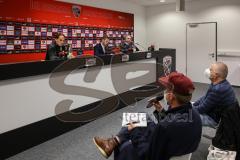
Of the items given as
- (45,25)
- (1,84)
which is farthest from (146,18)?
(1,84)

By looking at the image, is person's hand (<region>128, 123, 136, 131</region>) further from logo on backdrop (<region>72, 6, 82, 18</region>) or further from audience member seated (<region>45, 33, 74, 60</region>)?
logo on backdrop (<region>72, 6, 82, 18</region>)

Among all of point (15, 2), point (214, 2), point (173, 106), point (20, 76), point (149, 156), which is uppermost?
point (214, 2)

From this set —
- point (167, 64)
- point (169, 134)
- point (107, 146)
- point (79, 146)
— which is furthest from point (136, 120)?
point (167, 64)

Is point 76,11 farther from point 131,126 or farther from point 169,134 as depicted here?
point 169,134

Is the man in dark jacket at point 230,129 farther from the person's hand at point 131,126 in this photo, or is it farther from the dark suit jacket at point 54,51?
the dark suit jacket at point 54,51

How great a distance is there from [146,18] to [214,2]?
248cm

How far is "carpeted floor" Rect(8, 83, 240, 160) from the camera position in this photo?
2.92m

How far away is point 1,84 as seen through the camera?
9.11ft

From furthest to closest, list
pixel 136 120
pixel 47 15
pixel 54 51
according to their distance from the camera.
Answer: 1. pixel 47 15
2. pixel 54 51
3. pixel 136 120

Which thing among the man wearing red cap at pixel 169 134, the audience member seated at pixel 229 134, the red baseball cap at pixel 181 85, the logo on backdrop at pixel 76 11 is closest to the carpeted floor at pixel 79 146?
the audience member seated at pixel 229 134

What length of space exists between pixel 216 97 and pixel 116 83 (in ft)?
7.96

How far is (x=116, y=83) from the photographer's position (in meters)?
4.67

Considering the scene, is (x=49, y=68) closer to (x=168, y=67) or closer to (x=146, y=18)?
(x=168, y=67)

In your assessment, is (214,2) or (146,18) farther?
(146,18)
